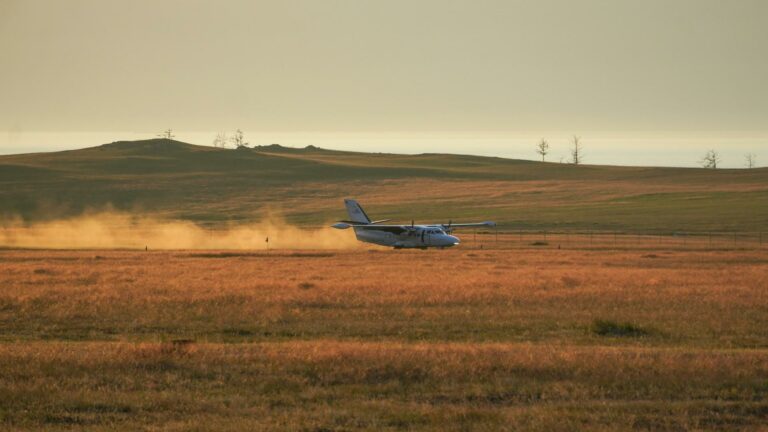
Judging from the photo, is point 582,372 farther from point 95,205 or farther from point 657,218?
point 95,205

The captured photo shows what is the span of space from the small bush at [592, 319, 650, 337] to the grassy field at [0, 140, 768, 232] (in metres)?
68.5

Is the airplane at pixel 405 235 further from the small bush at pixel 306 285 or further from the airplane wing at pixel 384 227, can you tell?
the small bush at pixel 306 285

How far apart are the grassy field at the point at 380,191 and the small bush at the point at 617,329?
68494mm

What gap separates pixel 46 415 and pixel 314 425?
3.53 metres

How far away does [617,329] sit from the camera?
22156 mm

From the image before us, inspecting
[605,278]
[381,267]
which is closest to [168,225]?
[381,267]

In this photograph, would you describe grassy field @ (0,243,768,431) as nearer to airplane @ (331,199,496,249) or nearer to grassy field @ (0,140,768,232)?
airplane @ (331,199,496,249)

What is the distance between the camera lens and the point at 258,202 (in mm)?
134500

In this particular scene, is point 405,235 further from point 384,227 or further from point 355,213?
point 355,213

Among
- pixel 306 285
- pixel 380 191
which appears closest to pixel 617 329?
pixel 306 285

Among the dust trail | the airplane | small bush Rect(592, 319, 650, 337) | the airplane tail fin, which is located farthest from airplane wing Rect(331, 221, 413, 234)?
small bush Rect(592, 319, 650, 337)

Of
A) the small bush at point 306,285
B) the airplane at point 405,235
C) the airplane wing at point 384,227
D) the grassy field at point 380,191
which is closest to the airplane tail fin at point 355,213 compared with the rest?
the airplane at point 405,235

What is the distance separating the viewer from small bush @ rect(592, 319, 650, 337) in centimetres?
2198

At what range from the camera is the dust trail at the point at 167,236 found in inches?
2876
